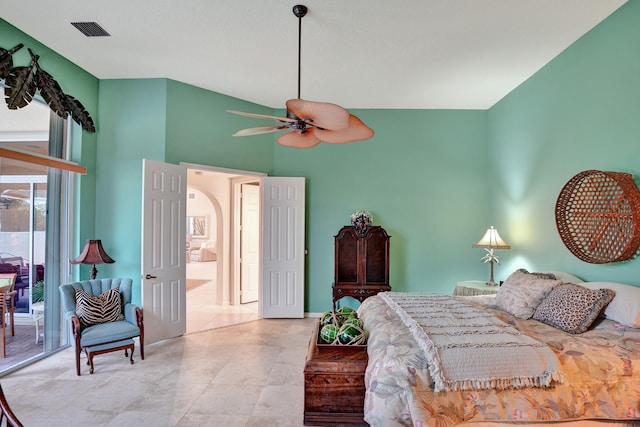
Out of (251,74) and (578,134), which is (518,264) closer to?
(578,134)

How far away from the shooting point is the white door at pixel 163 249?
3834 mm

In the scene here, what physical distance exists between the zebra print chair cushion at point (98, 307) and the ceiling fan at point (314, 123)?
7.74 feet

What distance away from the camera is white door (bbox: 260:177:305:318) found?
508 cm

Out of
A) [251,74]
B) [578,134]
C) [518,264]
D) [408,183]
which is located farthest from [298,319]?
[578,134]

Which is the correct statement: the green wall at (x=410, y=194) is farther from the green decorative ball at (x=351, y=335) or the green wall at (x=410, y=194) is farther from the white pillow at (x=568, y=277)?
the green decorative ball at (x=351, y=335)

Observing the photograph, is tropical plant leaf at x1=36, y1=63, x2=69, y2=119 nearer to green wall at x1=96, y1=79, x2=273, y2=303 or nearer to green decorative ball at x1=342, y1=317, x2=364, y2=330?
green wall at x1=96, y1=79, x2=273, y2=303

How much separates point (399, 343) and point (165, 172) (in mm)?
3284

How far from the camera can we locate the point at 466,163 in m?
5.23

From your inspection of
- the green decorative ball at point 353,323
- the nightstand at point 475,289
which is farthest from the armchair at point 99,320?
the nightstand at point 475,289

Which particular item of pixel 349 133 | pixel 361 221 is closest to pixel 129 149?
pixel 349 133

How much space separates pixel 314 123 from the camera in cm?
244

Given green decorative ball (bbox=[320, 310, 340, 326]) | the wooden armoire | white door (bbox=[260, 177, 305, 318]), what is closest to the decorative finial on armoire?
the wooden armoire

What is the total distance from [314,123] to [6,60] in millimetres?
2916

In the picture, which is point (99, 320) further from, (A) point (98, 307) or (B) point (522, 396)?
(B) point (522, 396)
